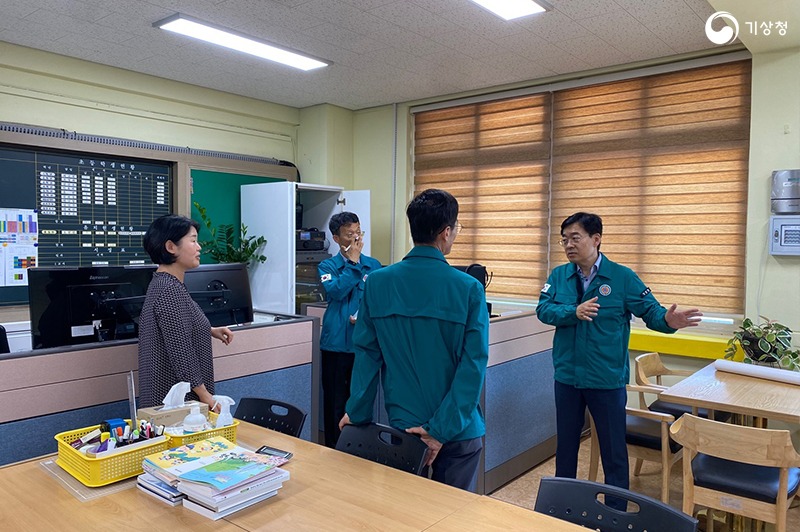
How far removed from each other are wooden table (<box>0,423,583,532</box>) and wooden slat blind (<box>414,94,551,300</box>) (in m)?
3.71

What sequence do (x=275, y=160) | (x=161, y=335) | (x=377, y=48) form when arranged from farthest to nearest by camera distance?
(x=275, y=160) → (x=377, y=48) → (x=161, y=335)

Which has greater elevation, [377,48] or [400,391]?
[377,48]

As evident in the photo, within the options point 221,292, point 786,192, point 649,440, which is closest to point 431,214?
point 221,292

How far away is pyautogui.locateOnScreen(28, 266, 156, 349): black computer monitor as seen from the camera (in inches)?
94.7

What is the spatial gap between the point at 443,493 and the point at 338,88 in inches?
172

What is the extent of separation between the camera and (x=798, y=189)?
3.66 m

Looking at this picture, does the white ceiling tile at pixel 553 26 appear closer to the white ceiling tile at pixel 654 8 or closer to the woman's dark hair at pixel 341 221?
the white ceiling tile at pixel 654 8

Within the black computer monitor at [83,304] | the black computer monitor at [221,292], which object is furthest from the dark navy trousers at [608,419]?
the black computer monitor at [83,304]

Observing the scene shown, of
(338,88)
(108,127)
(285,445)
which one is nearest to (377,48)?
(338,88)

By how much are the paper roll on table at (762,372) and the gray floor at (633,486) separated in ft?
2.60

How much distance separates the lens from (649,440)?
3070mm

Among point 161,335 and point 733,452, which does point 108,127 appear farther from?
point 733,452

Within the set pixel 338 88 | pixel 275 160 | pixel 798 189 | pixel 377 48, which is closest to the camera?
pixel 798 189

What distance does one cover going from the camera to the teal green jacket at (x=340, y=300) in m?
3.28
